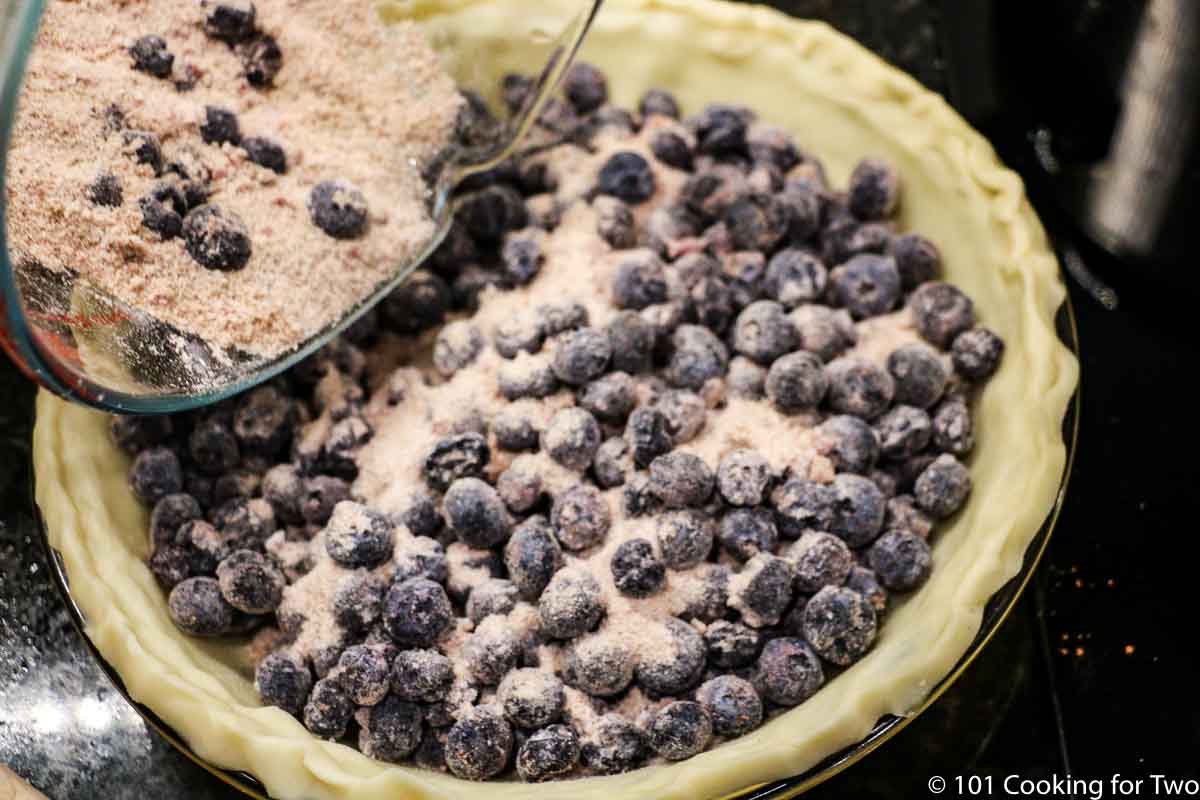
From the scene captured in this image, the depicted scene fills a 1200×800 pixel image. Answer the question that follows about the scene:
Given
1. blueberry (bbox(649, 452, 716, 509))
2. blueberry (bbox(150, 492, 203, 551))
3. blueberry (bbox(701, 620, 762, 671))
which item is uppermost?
blueberry (bbox(649, 452, 716, 509))

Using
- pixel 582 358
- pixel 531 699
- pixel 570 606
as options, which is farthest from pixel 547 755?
pixel 582 358

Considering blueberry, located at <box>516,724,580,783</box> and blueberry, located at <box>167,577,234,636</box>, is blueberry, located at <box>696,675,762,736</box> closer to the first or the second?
blueberry, located at <box>516,724,580,783</box>

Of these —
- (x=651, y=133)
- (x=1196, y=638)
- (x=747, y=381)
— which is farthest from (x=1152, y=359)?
(x=651, y=133)

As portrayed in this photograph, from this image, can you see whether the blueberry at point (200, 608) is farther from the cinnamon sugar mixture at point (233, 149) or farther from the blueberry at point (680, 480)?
the blueberry at point (680, 480)

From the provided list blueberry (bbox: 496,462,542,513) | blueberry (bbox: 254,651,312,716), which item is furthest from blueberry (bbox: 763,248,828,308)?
blueberry (bbox: 254,651,312,716)

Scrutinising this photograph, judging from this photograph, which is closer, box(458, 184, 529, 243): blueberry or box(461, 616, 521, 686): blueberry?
box(461, 616, 521, 686): blueberry

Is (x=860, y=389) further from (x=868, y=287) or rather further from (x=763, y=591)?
(x=763, y=591)
